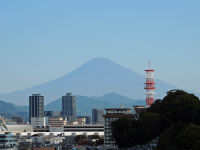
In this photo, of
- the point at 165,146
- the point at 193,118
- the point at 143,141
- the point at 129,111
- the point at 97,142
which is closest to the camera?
the point at 165,146

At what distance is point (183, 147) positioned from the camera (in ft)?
238

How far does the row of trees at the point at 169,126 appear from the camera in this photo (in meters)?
73.2

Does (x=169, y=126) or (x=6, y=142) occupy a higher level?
(x=169, y=126)

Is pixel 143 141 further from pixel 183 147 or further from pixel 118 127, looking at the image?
pixel 183 147

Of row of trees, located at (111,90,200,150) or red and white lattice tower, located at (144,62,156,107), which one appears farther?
red and white lattice tower, located at (144,62,156,107)

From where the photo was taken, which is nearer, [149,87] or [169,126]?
[169,126]

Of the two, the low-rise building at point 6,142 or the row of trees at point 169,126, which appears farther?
the low-rise building at point 6,142

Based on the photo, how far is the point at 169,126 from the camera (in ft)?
312

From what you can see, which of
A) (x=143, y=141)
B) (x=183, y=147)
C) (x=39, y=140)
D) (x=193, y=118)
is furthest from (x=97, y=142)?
(x=183, y=147)

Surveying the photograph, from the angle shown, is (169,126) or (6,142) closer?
(169,126)

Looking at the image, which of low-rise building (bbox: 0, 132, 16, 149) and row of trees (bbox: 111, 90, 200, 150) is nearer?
row of trees (bbox: 111, 90, 200, 150)

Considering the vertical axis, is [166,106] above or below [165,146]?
above

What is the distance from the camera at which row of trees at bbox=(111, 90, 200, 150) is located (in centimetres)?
7325

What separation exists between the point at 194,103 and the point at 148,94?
225ft
